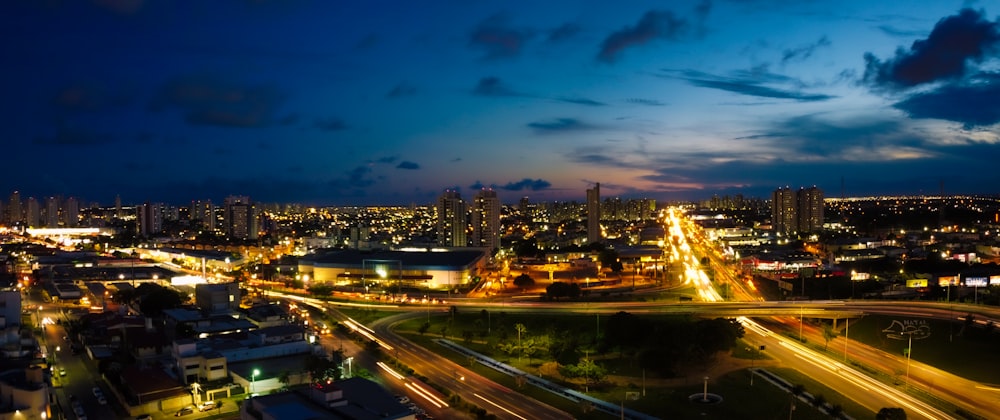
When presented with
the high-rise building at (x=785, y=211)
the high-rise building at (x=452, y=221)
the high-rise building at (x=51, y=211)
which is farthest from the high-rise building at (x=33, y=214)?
the high-rise building at (x=785, y=211)

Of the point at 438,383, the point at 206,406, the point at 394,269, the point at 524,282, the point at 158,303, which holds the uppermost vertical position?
the point at 394,269

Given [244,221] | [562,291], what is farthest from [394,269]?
[244,221]

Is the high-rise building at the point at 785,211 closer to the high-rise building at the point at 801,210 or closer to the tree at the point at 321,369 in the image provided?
the high-rise building at the point at 801,210

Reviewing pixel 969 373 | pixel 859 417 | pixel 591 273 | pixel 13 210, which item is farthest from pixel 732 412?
pixel 13 210

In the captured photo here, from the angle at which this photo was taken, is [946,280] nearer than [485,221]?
Yes

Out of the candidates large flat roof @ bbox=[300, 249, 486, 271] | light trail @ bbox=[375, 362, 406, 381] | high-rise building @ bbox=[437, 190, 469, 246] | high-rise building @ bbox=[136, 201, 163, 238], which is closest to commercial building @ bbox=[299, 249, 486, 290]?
large flat roof @ bbox=[300, 249, 486, 271]

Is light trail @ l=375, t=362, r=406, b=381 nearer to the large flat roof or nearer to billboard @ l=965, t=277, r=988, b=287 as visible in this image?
the large flat roof

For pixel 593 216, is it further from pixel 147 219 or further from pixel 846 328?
pixel 147 219
